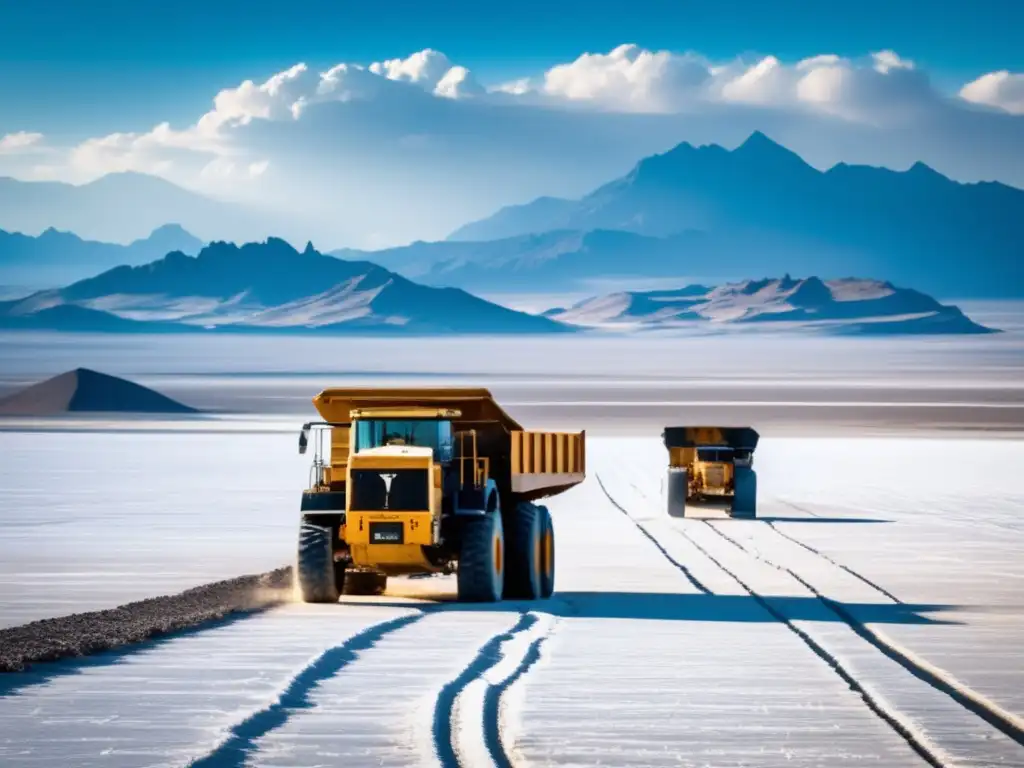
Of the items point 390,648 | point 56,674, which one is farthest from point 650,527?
point 56,674

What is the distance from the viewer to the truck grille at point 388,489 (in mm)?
19734

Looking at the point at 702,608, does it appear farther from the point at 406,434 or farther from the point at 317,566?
the point at 317,566

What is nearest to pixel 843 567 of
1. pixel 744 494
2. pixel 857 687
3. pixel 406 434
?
pixel 406 434

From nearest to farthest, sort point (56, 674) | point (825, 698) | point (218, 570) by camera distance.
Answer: point (825, 698)
point (56, 674)
point (218, 570)

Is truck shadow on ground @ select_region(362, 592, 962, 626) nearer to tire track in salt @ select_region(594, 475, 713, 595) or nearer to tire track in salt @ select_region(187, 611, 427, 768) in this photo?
tire track in salt @ select_region(594, 475, 713, 595)

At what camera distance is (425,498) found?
19.7m

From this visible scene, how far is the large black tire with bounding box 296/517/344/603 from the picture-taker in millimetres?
20359

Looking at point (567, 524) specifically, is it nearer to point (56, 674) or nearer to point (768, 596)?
point (768, 596)

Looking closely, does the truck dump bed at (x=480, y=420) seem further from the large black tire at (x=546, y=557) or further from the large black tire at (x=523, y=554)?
the large black tire at (x=523, y=554)

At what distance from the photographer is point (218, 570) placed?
2614cm

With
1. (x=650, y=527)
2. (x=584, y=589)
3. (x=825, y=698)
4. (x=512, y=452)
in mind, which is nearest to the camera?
(x=825, y=698)

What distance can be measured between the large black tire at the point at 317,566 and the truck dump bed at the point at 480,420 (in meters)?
1.99

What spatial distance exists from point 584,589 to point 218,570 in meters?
5.16

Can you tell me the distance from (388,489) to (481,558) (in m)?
1.38
